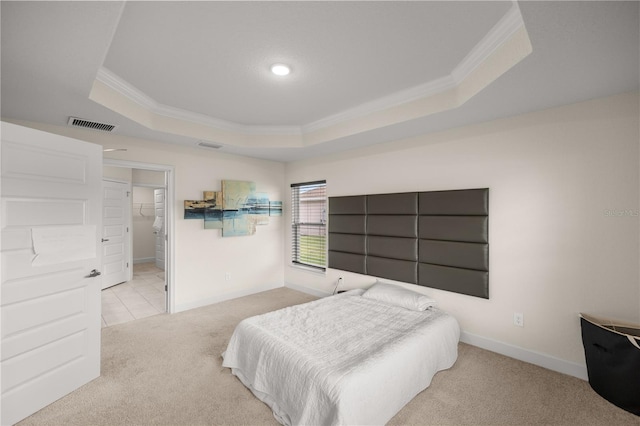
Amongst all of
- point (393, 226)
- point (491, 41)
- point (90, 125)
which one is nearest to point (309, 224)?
point (393, 226)

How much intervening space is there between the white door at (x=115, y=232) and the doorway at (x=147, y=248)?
15 cm

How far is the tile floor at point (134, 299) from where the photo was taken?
12.7ft

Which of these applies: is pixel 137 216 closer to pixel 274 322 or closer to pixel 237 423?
pixel 274 322

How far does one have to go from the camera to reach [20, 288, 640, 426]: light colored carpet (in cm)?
192

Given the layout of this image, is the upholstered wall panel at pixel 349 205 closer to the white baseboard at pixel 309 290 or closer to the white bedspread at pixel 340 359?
the white baseboard at pixel 309 290

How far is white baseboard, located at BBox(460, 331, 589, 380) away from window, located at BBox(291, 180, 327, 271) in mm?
2295

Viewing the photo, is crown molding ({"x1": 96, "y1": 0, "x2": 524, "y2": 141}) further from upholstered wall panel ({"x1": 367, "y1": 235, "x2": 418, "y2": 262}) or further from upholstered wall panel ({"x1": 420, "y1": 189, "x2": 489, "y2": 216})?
upholstered wall panel ({"x1": 367, "y1": 235, "x2": 418, "y2": 262})

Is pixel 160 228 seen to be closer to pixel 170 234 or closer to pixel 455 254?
pixel 170 234

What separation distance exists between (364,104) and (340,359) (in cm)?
256

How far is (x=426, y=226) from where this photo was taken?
3281mm

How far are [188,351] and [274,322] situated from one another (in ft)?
3.41

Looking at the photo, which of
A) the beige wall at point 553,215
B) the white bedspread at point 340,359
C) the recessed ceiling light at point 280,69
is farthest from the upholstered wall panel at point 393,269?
the recessed ceiling light at point 280,69

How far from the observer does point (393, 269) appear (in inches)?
142

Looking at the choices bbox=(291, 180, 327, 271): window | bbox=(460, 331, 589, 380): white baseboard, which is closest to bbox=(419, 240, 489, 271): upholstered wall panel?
bbox=(460, 331, 589, 380): white baseboard
